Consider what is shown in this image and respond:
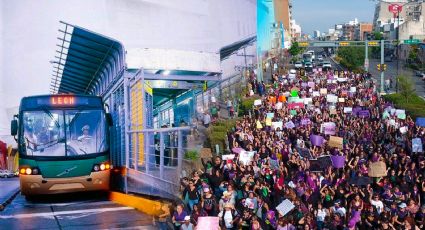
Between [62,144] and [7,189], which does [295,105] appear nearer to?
[7,189]

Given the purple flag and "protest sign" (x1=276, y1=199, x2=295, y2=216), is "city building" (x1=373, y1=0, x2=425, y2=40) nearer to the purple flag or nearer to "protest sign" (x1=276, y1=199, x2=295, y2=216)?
the purple flag

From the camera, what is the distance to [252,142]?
71.0 feet

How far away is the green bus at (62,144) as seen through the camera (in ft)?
48.8

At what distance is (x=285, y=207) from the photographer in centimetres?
1239

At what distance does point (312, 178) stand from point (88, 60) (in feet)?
22.5

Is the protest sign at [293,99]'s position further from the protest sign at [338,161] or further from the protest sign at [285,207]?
the protest sign at [285,207]

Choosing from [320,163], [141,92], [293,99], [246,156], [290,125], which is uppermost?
[293,99]

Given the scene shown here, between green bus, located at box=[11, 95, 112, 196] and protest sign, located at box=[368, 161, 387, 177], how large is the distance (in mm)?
6426

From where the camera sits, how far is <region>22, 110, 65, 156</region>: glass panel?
1509cm

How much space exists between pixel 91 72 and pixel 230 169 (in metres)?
5.37

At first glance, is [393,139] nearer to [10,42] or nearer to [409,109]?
[409,109]

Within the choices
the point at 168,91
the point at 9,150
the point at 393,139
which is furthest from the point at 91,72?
the point at 9,150

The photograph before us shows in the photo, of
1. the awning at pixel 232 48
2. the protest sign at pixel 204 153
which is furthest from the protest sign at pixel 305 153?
the awning at pixel 232 48

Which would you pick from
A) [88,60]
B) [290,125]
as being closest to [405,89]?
[290,125]
